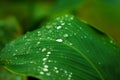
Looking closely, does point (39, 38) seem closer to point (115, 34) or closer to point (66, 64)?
point (66, 64)

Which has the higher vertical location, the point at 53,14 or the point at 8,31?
the point at 8,31

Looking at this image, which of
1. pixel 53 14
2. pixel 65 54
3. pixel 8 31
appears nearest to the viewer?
pixel 65 54

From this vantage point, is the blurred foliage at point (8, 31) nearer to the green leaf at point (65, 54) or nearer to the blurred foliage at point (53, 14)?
Answer: the blurred foliage at point (53, 14)

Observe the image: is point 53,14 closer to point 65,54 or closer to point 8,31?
point 8,31

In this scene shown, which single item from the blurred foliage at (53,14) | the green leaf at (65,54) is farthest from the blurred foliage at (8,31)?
the green leaf at (65,54)

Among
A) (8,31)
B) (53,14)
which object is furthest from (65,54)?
(53,14)

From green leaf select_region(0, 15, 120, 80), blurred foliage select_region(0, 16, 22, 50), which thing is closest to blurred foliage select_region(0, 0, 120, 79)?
blurred foliage select_region(0, 16, 22, 50)

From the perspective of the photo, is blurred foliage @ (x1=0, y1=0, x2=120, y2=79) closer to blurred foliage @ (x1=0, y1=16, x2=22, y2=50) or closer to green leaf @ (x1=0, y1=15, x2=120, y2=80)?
blurred foliage @ (x1=0, y1=16, x2=22, y2=50)

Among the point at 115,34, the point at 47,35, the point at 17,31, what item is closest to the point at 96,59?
the point at 47,35
